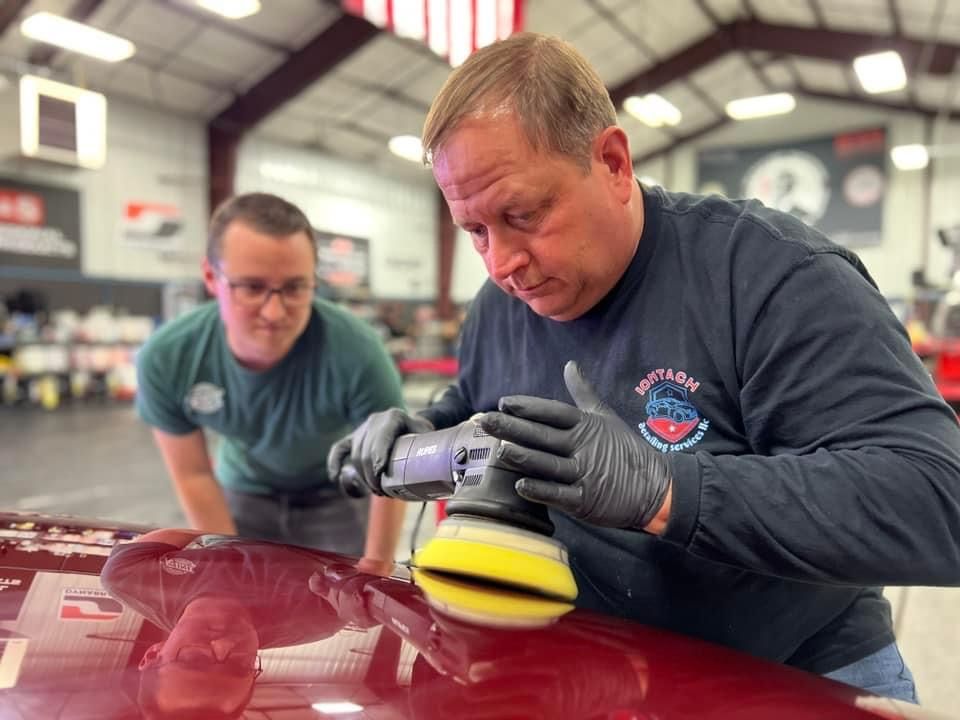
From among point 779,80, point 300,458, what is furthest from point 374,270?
point 300,458

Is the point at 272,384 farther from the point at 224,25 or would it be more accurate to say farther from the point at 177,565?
the point at 224,25

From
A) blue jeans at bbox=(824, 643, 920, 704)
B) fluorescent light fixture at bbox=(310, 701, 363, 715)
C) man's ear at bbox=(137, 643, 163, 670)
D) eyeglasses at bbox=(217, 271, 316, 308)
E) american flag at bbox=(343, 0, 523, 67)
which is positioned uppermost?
american flag at bbox=(343, 0, 523, 67)

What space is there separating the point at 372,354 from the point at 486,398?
2.07ft

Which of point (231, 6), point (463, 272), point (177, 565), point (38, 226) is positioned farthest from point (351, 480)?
point (463, 272)

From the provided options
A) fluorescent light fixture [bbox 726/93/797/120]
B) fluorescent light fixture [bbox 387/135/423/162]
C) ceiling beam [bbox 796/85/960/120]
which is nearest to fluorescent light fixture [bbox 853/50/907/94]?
→ fluorescent light fixture [bbox 726/93/797/120]

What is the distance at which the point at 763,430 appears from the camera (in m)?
0.88

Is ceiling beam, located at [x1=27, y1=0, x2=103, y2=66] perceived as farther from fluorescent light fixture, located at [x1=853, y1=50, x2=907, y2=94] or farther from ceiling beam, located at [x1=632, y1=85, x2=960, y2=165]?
fluorescent light fixture, located at [x1=853, y1=50, x2=907, y2=94]

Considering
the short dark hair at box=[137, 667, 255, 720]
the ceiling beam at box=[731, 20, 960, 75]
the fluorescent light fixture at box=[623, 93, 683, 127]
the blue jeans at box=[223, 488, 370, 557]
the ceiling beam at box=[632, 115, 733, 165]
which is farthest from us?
the ceiling beam at box=[632, 115, 733, 165]

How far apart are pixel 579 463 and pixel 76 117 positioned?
914 centimetres

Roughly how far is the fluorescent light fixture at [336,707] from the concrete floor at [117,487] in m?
1.14

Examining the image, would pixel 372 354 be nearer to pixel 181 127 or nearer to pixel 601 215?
pixel 601 215

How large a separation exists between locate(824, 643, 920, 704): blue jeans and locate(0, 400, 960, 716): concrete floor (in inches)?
14.3

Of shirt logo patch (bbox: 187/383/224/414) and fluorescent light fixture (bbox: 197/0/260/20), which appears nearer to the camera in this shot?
shirt logo patch (bbox: 187/383/224/414)

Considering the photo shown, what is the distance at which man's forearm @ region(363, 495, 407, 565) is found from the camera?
179cm
